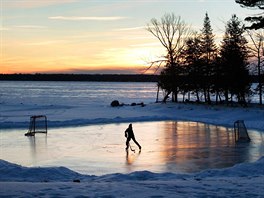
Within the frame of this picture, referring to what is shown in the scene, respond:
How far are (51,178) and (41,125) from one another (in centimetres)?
2239

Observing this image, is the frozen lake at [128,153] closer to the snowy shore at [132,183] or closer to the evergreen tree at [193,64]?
the snowy shore at [132,183]

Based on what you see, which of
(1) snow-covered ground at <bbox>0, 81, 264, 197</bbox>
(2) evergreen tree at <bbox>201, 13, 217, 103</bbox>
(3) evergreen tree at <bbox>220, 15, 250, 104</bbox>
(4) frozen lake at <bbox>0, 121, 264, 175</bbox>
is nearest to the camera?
(1) snow-covered ground at <bbox>0, 81, 264, 197</bbox>

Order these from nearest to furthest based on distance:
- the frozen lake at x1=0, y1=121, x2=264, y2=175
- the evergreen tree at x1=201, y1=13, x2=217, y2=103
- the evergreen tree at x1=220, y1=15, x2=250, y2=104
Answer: the frozen lake at x1=0, y1=121, x2=264, y2=175, the evergreen tree at x1=220, y1=15, x2=250, y2=104, the evergreen tree at x1=201, y1=13, x2=217, y2=103

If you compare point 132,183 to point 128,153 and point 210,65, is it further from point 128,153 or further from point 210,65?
point 210,65

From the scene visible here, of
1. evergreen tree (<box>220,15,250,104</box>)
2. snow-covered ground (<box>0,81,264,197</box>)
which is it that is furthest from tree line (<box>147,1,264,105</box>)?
snow-covered ground (<box>0,81,264,197</box>)

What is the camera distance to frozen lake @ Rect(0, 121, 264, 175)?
17.1 m

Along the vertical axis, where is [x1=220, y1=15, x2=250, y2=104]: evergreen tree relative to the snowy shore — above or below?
above

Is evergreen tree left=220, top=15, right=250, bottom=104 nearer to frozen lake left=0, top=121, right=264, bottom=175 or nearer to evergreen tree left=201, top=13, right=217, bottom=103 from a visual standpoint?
evergreen tree left=201, top=13, right=217, bottom=103

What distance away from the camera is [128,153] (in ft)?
67.4

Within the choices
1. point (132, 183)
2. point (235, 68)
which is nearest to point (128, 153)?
point (132, 183)

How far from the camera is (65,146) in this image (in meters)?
22.8

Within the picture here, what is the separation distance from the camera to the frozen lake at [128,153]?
1714cm

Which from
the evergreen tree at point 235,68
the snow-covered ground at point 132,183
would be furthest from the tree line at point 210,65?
the snow-covered ground at point 132,183

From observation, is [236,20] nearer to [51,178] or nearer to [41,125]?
[41,125]
